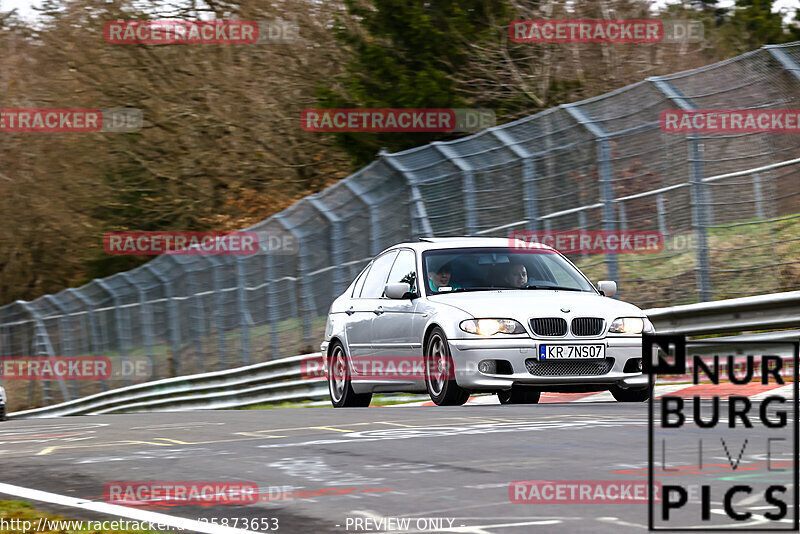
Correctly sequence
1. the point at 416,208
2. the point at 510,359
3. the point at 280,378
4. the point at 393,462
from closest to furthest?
the point at 393,462 < the point at 510,359 < the point at 416,208 < the point at 280,378

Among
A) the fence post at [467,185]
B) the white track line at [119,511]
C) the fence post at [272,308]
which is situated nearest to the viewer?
the white track line at [119,511]

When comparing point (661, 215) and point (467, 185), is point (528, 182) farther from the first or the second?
point (661, 215)

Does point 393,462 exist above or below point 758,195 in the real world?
below

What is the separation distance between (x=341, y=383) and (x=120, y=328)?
17.0 m

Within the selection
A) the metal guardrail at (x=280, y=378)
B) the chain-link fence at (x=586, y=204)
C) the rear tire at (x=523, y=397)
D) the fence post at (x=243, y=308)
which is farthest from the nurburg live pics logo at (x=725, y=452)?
the fence post at (x=243, y=308)

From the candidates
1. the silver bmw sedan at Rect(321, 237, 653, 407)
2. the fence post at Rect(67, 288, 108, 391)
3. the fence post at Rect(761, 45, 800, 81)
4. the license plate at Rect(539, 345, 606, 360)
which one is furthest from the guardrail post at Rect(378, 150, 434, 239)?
the fence post at Rect(67, 288, 108, 391)

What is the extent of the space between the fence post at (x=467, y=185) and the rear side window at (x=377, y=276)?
367cm

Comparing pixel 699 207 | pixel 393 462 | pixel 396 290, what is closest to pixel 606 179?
pixel 699 207

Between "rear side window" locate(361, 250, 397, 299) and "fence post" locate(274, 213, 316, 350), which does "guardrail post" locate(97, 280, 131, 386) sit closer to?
"fence post" locate(274, 213, 316, 350)

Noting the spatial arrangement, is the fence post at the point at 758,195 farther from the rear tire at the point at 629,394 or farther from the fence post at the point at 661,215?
the rear tire at the point at 629,394

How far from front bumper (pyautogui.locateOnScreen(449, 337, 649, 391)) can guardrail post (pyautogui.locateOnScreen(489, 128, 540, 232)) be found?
212 inches

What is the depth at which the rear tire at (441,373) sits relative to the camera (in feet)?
38.3

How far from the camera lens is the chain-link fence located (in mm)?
13969

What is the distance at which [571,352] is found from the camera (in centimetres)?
1144
